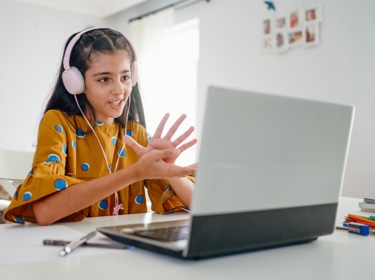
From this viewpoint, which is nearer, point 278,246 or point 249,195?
point 249,195

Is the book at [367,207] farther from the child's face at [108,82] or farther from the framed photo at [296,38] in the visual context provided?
the framed photo at [296,38]

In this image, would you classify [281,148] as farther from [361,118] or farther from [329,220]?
[361,118]

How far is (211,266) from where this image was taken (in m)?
0.63

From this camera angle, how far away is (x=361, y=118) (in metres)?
2.88

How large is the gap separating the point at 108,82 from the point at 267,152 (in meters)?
0.73

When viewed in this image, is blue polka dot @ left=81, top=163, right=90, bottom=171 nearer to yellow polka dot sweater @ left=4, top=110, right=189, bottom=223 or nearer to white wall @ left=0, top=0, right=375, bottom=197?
yellow polka dot sweater @ left=4, top=110, right=189, bottom=223

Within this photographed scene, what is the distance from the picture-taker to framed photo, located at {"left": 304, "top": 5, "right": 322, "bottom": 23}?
313 centimetres

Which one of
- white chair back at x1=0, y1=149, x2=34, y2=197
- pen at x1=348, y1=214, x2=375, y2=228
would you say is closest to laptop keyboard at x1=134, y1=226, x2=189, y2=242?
pen at x1=348, y1=214, x2=375, y2=228

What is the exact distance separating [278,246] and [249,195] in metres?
0.17

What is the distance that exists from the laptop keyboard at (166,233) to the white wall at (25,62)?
415 cm

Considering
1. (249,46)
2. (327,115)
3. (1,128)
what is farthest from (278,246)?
(1,128)

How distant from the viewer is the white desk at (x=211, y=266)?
58cm

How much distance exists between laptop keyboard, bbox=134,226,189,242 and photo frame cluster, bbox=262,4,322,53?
2.67 metres

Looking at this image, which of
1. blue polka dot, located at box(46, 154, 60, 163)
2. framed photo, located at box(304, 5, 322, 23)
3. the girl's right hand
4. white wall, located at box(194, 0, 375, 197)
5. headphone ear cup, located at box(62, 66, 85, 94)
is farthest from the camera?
framed photo, located at box(304, 5, 322, 23)
